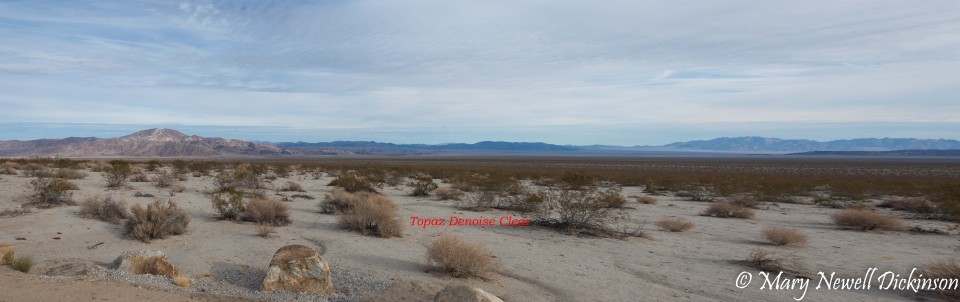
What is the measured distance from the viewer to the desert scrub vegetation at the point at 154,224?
887cm

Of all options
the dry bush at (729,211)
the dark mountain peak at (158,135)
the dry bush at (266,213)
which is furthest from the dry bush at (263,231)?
the dark mountain peak at (158,135)

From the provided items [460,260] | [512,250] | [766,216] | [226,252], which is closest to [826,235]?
[766,216]

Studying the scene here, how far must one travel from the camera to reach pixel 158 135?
6983 inches

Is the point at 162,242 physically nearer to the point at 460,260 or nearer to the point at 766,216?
the point at 460,260

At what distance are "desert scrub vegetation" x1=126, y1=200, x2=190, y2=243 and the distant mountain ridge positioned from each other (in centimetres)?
16075

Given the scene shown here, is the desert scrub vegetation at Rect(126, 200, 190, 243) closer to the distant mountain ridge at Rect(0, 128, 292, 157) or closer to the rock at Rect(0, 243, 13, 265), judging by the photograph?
the rock at Rect(0, 243, 13, 265)

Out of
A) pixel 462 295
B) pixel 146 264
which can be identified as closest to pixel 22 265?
pixel 146 264

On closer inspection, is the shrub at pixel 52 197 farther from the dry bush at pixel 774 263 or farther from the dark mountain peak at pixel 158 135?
the dark mountain peak at pixel 158 135

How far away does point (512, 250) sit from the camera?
30.4 ft

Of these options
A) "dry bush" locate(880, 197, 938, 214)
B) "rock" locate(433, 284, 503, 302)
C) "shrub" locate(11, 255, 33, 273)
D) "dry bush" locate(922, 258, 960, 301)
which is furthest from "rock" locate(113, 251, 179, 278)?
"dry bush" locate(880, 197, 938, 214)

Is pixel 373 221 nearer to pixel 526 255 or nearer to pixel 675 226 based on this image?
pixel 526 255

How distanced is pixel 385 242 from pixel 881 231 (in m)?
11.5

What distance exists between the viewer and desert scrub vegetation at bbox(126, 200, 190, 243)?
887 centimetres

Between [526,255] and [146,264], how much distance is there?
5.58 meters
